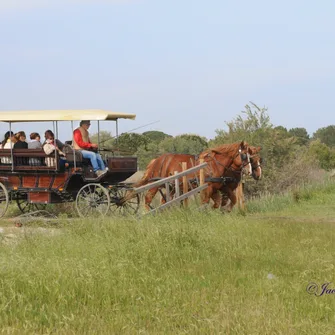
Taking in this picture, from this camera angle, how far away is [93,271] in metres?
8.02

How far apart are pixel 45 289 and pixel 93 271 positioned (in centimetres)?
78

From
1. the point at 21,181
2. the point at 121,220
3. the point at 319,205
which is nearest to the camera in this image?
the point at 121,220

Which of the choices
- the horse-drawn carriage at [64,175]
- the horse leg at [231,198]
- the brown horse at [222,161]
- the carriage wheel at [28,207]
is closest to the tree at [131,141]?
the carriage wheel at [28,207]

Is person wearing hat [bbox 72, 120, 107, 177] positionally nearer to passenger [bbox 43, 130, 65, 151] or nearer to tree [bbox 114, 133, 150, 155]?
passenger [bbox 43, 130, 65, 151]

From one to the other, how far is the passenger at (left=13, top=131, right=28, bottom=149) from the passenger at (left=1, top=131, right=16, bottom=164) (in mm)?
117

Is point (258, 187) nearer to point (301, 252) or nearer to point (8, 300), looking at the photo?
point (301, 252)

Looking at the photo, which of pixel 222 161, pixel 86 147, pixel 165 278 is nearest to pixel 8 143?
pixel 86 147

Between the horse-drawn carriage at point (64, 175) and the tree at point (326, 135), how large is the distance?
197ft

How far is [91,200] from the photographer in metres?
15.8

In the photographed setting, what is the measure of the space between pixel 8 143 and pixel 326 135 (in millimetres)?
64589

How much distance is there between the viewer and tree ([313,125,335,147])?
74.9 meters

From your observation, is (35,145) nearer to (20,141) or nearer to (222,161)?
(20,141)

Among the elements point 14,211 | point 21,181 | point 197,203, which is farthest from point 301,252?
point 14,211

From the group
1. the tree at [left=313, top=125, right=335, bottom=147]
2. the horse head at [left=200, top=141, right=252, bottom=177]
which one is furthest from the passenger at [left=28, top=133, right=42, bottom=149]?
the tree at [left=313, top=125, right=335, bottom=147]
